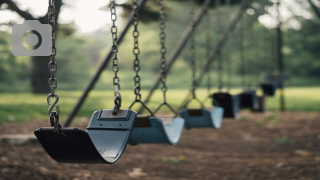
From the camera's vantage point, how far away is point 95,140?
244 centimetres

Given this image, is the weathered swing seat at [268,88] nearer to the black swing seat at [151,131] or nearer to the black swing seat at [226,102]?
the black swing seat at [226,102]

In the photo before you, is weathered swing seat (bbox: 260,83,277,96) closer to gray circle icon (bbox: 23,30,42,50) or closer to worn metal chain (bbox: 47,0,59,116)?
worn metal chain (bbox: 47,0,59,116)

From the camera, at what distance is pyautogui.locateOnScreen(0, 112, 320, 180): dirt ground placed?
4161 millimetres

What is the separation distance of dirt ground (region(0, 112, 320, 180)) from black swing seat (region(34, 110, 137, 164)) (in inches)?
55.3

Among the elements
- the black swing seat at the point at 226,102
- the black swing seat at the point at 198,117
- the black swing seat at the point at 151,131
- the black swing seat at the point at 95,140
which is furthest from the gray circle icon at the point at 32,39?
the black swing seat at the point at 95,140

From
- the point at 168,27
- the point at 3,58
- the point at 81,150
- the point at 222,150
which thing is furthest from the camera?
the point at 168,27

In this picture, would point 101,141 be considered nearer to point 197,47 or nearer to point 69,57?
point 69,57

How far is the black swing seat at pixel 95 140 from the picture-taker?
1.96 meters

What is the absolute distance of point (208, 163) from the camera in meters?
5.21

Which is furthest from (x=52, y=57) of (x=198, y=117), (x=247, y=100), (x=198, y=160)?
(x=247, y=100)

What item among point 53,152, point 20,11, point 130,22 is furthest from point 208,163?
point 20,11

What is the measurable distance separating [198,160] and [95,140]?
3.17 meters

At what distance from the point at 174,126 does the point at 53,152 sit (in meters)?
1.22

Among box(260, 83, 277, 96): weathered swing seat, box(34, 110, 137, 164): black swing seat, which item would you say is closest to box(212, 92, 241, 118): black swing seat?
box(34, 110, 137, 164): black swing seat
